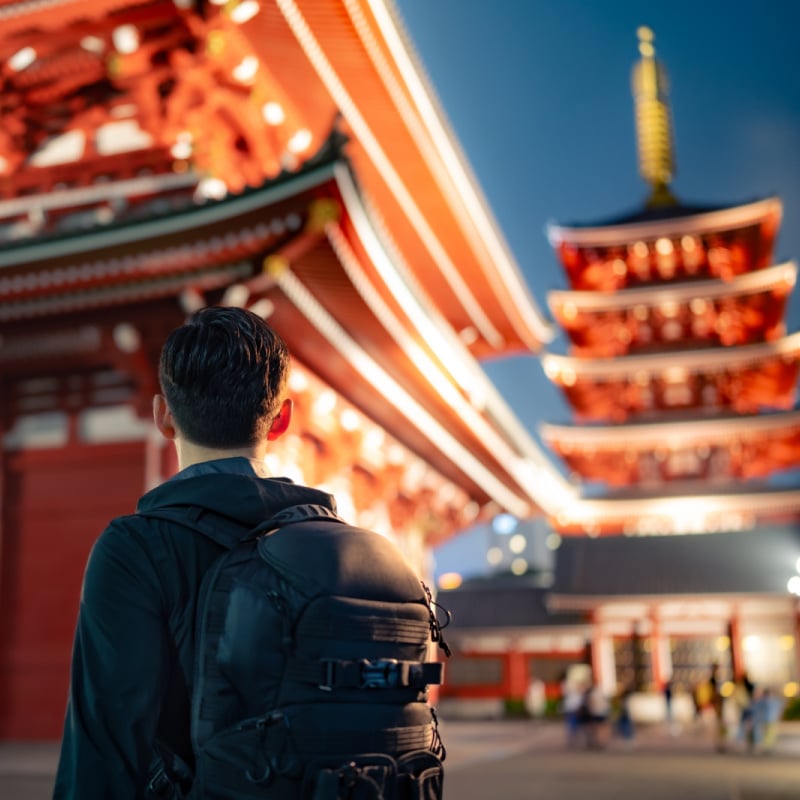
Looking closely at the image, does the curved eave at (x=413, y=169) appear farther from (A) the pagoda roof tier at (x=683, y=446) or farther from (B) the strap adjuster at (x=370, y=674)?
(B) the strap adjuster at (x=370, y=674)

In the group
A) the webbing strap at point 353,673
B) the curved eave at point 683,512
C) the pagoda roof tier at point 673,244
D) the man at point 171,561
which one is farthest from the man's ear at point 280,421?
the pagoda roof tier at point 673,244

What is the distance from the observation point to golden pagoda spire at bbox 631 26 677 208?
38281 mm

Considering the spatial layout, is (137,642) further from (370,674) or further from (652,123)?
(652,123)

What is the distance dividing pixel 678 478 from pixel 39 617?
77.4 ft

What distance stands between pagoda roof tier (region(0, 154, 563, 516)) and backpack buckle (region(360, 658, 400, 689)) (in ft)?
25.4

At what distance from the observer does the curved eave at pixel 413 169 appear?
1310cm

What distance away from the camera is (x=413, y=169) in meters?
16.7

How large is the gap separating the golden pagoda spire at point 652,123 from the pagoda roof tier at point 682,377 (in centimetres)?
822

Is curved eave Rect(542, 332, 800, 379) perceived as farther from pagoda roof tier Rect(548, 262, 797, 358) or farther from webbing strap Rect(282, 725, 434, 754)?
webbing strap Rect(282, 725, 434, 754)

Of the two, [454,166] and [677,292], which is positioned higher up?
[677,292]

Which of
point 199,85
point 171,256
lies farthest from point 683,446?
point 171,256

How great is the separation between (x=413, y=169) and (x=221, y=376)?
1561 centimetres

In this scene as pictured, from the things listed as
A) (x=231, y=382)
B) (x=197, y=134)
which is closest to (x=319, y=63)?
(x=197, y=134)

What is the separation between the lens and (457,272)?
20.1m
